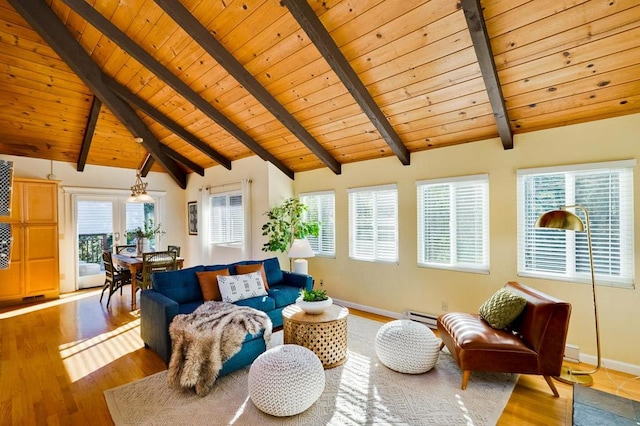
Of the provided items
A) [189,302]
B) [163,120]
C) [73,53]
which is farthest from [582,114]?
[73,53]

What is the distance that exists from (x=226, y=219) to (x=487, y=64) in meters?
5.33

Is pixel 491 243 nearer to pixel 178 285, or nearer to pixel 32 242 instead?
pixel 178 285

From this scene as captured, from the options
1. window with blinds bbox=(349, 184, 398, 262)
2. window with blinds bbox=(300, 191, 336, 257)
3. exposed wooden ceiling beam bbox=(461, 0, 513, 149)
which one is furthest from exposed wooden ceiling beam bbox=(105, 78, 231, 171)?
exposed wooden ceiling beam bbox=(461, 0, 513, 149)

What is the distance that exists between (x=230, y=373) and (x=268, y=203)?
305 cm

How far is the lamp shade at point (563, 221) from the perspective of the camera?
8.32ft

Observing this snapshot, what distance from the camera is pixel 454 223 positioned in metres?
3.92

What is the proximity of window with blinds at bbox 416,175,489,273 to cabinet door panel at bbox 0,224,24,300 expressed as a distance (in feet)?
21.1

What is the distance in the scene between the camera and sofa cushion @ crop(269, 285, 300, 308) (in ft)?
12.5

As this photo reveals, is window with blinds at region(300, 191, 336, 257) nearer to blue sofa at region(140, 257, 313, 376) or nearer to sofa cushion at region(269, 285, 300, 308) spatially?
blue sofa at region(140, 257, 313, 376)

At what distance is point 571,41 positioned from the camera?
237cm

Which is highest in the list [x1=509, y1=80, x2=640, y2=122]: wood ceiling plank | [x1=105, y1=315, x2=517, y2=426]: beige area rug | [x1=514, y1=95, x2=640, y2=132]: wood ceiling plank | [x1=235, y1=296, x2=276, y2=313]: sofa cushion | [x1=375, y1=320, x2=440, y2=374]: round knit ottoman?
[x1=509, y1=80, x2=640, y2=122]: wood ceiling plank

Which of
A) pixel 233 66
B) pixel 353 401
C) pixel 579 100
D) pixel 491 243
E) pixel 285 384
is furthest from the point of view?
pixel 491 243

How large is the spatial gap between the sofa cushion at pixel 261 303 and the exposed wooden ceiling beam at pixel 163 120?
325 centimetres

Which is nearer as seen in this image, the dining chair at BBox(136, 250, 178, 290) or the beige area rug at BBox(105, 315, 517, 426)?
the beige area rug at BBox(105, 315, 517, 426)
